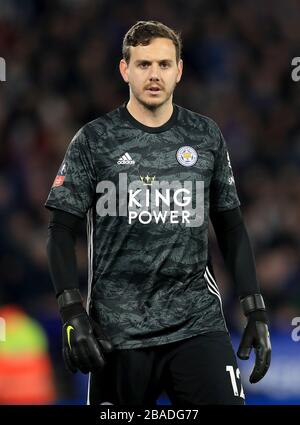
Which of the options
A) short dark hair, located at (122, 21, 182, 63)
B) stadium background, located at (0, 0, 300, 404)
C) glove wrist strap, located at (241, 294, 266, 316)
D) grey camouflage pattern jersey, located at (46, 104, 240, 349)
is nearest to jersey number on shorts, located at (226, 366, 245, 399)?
grey camouflage pattern jersey, located at (46, 104, 240, 349)

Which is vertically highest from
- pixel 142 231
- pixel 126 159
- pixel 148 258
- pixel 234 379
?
pixel 126 159

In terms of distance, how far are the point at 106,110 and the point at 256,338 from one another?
18.0 feet

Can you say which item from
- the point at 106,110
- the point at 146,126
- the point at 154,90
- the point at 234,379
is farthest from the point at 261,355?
the point at 106,110

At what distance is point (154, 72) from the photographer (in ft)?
12.9

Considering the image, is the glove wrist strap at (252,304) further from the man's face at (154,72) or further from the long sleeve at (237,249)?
the man's face at (154,72)

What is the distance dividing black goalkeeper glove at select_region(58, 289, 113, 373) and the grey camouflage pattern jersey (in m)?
0.12

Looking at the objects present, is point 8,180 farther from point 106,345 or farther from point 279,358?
point 106,345

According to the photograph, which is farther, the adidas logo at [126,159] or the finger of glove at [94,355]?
the adidas logo at [126,159]

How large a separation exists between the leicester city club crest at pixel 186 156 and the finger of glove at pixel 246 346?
73 cm

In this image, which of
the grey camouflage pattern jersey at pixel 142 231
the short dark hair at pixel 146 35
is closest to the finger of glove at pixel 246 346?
the grey camouflage pattern jersey at pixel 142 231

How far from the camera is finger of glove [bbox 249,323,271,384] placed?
3859 mm

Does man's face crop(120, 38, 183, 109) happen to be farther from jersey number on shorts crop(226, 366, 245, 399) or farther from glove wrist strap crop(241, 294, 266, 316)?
jersey number on shorts crop(226, 366, 245, 399)

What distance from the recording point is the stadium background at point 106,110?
6668 millimetres

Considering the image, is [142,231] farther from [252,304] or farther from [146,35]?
[146,35]
